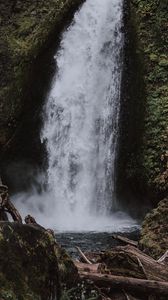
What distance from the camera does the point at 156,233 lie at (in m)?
7.20

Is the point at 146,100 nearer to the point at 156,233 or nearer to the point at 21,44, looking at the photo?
the point at 21,44

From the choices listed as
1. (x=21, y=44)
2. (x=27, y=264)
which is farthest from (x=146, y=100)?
(x=27, y=264)

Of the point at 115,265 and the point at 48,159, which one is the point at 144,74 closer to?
the point at 48,159

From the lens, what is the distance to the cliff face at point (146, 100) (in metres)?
11.9

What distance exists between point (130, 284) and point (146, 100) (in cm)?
857

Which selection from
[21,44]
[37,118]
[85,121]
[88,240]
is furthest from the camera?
[21,44]

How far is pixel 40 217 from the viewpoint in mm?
12492

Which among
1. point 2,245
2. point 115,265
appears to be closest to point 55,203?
point 115,265

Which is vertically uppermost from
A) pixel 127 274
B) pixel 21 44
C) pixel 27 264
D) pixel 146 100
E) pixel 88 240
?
pixel 21 44

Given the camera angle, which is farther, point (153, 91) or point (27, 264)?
point (153, 91)

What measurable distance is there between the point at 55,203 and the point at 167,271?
8115mm

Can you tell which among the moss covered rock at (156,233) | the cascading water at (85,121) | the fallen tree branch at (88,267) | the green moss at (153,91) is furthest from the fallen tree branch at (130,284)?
the cascading water at (85,121)

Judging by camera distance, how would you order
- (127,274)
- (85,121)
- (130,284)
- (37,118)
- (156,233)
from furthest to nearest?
1. (37,118)
2. (85,121)
3. (156,233)
4. (127,274)
5. (130,284)

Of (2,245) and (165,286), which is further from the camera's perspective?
(165,286)
